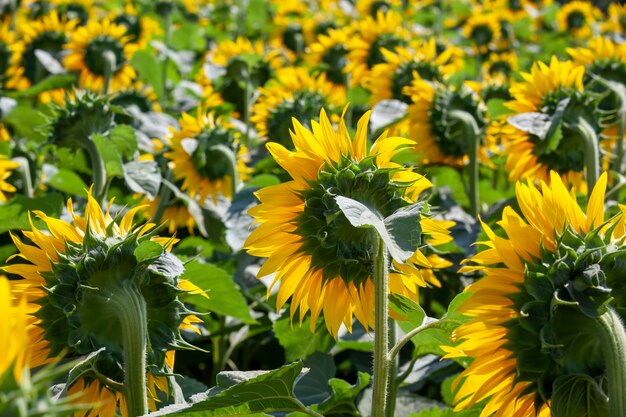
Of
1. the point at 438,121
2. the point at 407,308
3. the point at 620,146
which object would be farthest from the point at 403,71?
the point at 407,308

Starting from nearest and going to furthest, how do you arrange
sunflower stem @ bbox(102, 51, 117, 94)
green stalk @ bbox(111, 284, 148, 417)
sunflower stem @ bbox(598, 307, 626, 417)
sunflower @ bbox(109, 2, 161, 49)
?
1. sunflower stem @ bbox(598, 307, 626, 417)
2. green stalk @ bbox(111, 284, 148, 417)
3. sunflower stem @ bbox(102, 51, 117, 94)
4. sunflower @ bbox(109, 2, 161, 49)

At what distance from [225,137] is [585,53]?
3.40 feet

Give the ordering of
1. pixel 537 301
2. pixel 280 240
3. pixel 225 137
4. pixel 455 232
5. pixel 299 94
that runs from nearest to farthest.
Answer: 1. pixel 537 301
2. pixel 280 240
3. pixel 455 232
4. pixel 225 137
5. pixel 299 94

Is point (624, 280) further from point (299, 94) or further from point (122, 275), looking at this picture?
point (299, 94)

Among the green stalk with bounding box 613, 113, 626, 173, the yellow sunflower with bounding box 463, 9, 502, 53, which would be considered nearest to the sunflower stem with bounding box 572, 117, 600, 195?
the green stalk with bounding box 613, 113, 626, 173

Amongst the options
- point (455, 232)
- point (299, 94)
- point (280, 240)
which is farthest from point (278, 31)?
point (280, 240)

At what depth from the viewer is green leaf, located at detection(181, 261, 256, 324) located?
5.07 feet

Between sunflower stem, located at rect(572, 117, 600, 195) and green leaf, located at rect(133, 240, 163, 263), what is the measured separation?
102 cm

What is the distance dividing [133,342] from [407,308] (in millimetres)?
383

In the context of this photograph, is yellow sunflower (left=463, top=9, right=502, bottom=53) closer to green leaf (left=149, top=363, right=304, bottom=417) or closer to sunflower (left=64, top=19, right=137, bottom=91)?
sunflower (left=64, top=19, right=137, bottom=91)

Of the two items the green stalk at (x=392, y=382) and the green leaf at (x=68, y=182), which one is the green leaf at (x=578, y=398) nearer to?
the green stalk at (x=392, y=382)

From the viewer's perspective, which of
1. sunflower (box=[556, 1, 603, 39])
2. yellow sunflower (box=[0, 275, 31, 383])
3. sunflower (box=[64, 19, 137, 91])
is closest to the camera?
yellow sunflower (box=[0, 275, 31, 383])

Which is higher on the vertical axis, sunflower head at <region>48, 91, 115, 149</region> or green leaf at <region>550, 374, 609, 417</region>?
sunflower head at <region>48, 91, 115, 149</region>

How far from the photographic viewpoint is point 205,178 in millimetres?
2396
